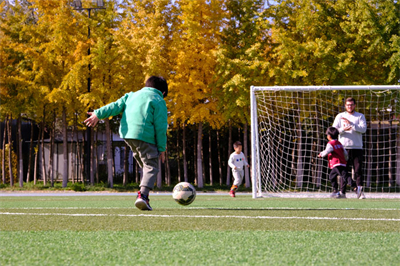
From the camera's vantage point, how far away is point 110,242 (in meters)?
3.91

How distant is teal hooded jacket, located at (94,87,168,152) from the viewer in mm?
6750

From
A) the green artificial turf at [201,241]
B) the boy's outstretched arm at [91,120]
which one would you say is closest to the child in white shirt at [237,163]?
the boy's outstretched arm at [91,120]

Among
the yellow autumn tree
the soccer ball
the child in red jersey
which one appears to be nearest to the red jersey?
the child in red jersey

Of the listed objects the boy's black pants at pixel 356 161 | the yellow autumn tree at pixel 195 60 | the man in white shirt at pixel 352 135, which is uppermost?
the yellow autumn tree at pixel 195 60

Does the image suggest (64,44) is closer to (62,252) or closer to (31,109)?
(31,109)

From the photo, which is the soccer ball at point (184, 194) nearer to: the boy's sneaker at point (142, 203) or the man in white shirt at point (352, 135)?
the boy's sneaker at point (142, 203)

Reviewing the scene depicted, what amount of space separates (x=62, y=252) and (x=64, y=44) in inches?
773

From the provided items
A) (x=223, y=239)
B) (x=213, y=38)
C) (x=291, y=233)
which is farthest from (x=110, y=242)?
(x=213, y=38)

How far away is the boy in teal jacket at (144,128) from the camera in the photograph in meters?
6.73

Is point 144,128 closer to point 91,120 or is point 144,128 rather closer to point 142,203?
point 91,120

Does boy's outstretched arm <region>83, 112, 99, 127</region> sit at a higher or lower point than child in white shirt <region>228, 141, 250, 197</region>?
higher

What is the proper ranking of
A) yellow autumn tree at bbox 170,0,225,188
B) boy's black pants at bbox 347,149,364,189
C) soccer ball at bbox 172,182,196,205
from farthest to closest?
yellow autumn tree at bbox 170,0,225,188 → boy's black pants at bbox 347,149,364,189 → soccer ball at bbox 172,182,196,205

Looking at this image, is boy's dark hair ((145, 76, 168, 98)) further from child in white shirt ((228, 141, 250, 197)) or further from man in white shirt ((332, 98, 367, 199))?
child in white shirt ((228, 141, 250, 197))

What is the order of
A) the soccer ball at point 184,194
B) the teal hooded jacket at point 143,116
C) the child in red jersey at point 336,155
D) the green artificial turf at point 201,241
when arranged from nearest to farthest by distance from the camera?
1. the green artificial turf at point 201,241
2. the teal hooded jacket at point 143,116
3. the soccer ball at point 184,194
4. the child in red jersey at point 336,155
